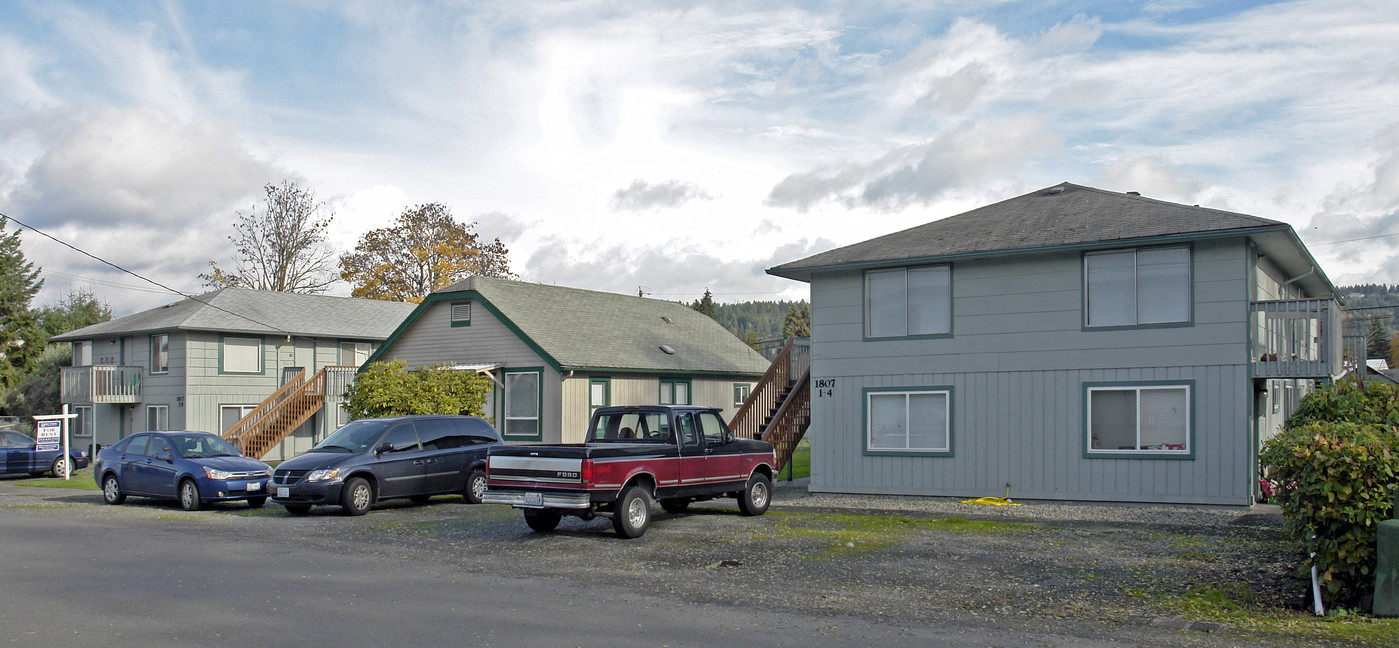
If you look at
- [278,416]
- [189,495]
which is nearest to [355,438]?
[189,495]

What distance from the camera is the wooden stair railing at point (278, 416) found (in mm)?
30547

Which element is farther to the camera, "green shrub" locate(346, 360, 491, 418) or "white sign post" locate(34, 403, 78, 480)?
"white sign post" locate(34, 403, 78, 480)

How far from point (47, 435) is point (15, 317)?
3032 cm

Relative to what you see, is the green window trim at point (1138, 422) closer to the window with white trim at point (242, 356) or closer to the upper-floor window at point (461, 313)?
the upper-floor window at point (461, 313)

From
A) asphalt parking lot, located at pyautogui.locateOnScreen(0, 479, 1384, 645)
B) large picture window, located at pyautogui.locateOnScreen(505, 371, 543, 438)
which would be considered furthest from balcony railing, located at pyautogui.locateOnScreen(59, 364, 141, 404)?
asphalt parking lot, located at pyautogui.locateOnScreen(0, 479, 1384, 645)

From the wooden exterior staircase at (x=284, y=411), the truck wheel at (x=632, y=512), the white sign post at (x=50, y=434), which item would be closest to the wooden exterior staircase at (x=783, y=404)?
the truck wheel at (x=632, y=512)

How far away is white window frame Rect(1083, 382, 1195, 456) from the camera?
56.6ft

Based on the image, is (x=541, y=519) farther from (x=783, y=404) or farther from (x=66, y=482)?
(x=66, y=482)

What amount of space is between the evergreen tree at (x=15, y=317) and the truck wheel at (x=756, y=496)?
157 ft

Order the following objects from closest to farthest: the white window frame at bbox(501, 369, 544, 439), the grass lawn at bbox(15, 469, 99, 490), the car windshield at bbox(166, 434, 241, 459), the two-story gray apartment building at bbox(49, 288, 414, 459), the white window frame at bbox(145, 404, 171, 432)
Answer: the car windshield at bbox(166, 434, 241, 459) → the grass lawn at bbox(15, 469, 99, 490) → the white window frame at bbox(501, 369, 544, 439) → the two-story gray apartment building at bbox(49, 288, 414, 459) → the white window frame at bbox(145, 404, 171, 432)

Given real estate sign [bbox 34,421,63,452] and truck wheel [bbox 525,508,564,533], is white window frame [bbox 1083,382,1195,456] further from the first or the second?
real estate sign [bbox 34,421,63,452]

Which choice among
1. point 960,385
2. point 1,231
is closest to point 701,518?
point 960,385

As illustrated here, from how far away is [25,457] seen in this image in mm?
28250

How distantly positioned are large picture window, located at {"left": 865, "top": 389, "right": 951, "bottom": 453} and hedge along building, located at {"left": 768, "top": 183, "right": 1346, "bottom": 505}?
0.03 metres
